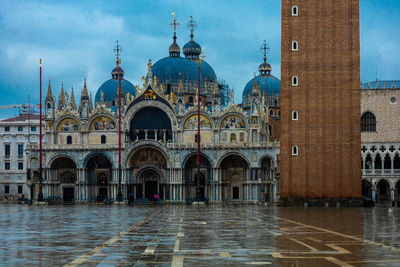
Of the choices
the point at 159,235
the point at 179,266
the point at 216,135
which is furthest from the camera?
the point at 216,135

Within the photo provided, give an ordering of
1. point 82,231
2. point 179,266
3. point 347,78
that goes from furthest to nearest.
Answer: point 347,78, point 82,231, point 179,266

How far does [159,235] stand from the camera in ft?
70.8

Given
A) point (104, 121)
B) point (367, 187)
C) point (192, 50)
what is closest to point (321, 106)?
point (367, 187)

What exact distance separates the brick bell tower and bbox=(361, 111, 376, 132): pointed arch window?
24025 mm

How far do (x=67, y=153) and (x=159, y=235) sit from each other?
5813 cm

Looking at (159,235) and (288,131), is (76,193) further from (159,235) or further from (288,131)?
(159,235)

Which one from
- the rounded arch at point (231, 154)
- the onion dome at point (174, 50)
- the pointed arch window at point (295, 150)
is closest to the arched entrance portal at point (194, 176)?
the rounded arch at point (231, 154)

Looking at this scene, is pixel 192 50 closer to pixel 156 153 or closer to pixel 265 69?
pixel 265 69

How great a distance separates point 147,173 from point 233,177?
36.4 feet

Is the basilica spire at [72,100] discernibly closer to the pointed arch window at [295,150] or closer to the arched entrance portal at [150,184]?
the arched entrance portal at [150,184]

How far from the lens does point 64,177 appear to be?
262 ft

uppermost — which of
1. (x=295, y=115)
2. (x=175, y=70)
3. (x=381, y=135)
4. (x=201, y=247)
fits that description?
(x=175, y=70)

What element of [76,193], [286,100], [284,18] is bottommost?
[76,193]

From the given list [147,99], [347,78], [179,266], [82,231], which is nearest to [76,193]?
[147,99]
